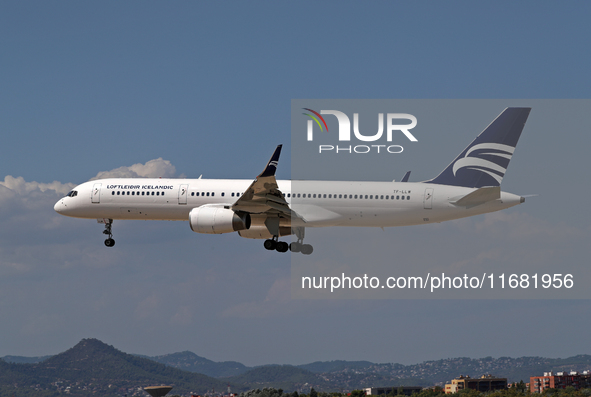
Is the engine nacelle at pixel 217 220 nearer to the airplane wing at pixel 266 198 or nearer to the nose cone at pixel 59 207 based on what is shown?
the airplane wing at pixel 266 198

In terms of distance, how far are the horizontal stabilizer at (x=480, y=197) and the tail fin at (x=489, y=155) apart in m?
2.61

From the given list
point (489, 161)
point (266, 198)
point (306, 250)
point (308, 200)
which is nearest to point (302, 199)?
point (308, 200)

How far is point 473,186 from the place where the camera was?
151 ft

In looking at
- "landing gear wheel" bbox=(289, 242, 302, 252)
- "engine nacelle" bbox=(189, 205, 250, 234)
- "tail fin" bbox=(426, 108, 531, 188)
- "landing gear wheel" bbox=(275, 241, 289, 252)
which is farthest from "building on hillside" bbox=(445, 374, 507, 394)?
"engine nacelle" bbox=(189, 205, 250, 234)

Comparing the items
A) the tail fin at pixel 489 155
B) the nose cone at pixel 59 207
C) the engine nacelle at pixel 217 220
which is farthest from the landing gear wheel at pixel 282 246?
the nose cone at pixel 59 207

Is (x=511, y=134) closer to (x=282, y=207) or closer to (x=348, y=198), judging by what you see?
(x=348, y=198)

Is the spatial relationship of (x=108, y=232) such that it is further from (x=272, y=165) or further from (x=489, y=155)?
(x=489, y=155)

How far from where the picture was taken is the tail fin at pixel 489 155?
46.4 m

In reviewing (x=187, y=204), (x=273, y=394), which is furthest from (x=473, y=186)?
(x=273, y=394)

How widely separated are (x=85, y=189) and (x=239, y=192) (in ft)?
37.3

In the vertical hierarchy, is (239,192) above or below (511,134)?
below

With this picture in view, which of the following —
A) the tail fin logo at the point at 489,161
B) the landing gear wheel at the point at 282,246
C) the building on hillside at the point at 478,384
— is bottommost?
the building on hillside at the point at 478,384

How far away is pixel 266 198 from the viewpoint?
44094 mm

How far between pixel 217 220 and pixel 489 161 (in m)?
18.1
